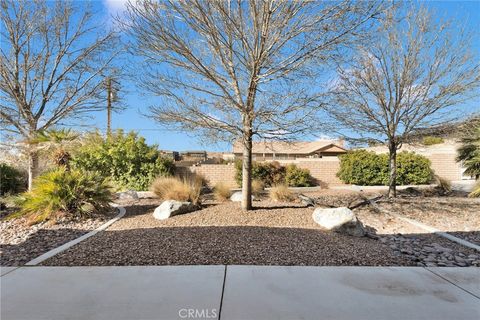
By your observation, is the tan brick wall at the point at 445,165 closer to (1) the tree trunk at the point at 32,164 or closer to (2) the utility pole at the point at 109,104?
(2) the utility pole at the point at 109,104

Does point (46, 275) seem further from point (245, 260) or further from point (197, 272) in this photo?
point (245, 260)

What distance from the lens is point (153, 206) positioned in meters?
9.62

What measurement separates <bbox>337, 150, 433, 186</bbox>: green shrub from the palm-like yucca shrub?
12755 mm

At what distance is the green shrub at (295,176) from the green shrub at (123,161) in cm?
578

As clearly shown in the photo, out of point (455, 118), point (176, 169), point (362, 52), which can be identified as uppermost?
point (362, 52)

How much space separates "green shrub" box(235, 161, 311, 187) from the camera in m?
15.6

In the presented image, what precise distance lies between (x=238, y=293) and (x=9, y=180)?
1168 centimetres

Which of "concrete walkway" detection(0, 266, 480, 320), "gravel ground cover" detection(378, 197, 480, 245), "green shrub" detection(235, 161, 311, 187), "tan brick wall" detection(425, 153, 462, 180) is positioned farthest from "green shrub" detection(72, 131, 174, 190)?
"tan brick wall" detection(425, 153, 462, 180)

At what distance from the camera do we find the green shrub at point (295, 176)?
51.8ft

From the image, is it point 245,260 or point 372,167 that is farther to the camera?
point 372,167

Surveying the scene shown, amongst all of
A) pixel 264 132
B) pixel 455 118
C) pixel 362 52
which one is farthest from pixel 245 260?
pixel 455 118

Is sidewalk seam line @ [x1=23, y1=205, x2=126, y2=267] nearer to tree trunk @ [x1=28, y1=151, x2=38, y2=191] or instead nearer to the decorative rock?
the decorative rock

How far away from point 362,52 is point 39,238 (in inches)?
400

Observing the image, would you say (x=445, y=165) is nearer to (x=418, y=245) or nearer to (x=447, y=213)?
(x=447, y=213)
